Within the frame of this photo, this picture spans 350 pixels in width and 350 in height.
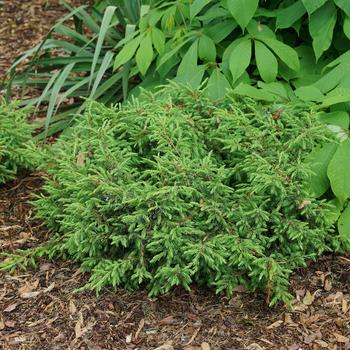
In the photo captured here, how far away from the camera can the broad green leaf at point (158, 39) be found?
11.5 feet

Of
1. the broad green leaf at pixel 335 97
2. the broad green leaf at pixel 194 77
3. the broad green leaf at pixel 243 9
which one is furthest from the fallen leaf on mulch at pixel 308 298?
the broad green leaf at pixel 243 9

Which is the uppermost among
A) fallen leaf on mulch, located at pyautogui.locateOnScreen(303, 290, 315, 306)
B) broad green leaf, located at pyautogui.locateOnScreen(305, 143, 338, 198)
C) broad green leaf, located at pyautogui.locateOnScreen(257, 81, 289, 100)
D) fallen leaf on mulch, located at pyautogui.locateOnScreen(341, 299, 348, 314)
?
broad green leaf, located at pyautogui.locateOnScreen(257, 81, 289, 100)

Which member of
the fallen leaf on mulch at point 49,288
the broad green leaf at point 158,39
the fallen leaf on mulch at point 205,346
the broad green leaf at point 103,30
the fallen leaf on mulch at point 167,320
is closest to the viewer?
the fallen leaf on mulch at point 205,346

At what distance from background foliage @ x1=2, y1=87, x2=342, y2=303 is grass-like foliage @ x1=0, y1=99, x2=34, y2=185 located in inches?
23.7

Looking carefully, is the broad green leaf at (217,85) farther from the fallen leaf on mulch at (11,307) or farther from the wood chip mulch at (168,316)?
the fallen leaf on mulch at (11,307)

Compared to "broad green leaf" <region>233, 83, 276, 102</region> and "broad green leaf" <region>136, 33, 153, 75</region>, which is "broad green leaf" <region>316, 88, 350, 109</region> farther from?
"broad green leaf" <region>136, 33, 153, 75</region>

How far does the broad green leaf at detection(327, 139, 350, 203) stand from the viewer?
2.82 metres

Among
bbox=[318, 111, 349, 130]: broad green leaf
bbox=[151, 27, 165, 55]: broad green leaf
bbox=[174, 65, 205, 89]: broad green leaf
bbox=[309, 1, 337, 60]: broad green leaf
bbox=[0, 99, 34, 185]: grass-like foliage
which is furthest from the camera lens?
bbox=[0, 99, 34, 185]: grass-like foliage

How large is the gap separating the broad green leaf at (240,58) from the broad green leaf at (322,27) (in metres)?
0.31

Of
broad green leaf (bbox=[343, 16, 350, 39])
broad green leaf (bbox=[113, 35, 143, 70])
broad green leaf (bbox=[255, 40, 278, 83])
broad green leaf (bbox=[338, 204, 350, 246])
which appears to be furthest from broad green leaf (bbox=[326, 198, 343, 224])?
broad green leaf (bbox=[113, 35, 143, 70])

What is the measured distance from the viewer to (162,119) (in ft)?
9.87

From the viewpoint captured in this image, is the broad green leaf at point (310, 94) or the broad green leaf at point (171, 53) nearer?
the broad green leaf at point (310, 94)

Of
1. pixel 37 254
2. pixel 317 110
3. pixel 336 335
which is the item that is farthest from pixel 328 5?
pixel 37 254

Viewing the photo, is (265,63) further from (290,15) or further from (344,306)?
(344,306)
